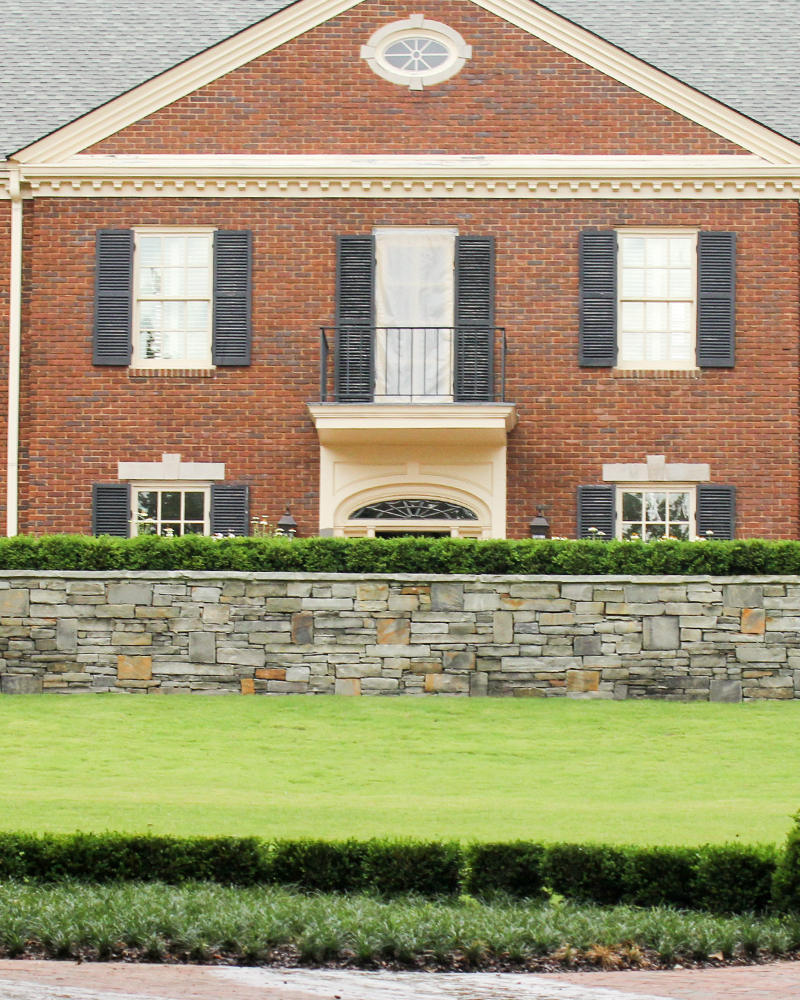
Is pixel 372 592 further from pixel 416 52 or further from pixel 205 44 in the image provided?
pixel 205 44

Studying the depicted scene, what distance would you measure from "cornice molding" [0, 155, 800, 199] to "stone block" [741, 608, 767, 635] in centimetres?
624

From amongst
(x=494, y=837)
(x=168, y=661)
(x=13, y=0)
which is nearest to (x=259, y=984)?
(x=494, y=837)

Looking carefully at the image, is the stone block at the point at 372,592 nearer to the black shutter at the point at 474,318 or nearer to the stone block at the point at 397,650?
the stone block at the point at 397,650

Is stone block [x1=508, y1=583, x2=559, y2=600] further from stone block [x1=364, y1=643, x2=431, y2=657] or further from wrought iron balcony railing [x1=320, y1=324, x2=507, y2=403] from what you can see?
wrought iron balcony railing [x1=320, y1=324, x2=507, y2=403]

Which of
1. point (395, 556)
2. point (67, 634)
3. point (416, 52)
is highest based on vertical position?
point (416, 52)

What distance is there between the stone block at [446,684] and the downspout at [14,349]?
638 centimetres

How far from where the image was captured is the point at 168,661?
46.2 ft

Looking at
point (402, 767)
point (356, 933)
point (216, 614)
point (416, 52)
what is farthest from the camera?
point (416, 52)

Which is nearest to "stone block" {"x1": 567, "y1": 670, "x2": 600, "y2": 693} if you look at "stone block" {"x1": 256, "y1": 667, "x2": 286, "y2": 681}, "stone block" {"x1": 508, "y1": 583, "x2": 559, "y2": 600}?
"stone block" {"x1": 508, "y1": 583, "x2": 559, "y2": 600}

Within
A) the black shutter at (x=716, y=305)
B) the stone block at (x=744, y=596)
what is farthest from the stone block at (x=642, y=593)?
the black shutter at (x=716, y=305)

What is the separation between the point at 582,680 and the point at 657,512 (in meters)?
4.17

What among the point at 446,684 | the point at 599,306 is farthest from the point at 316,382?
the point at 446,684

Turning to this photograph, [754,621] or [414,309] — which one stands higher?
[414,309]

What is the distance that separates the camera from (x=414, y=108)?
17.9 m
